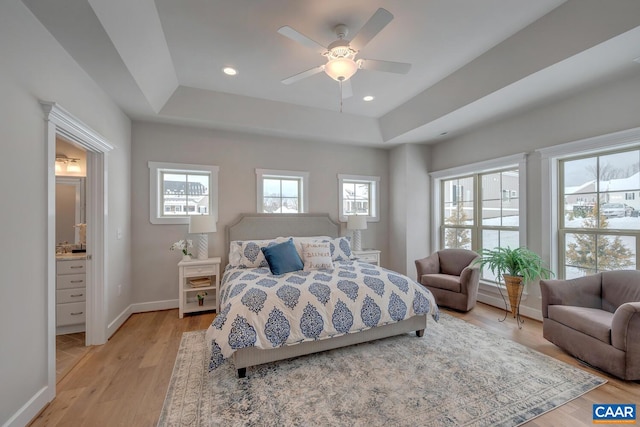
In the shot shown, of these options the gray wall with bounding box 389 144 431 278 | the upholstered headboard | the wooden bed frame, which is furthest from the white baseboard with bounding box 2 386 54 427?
the gray wall with bounding box 389 144 431 278

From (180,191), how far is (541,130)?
16.8ft

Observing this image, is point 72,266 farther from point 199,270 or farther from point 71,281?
point 199,270

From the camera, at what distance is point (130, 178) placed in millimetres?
3873

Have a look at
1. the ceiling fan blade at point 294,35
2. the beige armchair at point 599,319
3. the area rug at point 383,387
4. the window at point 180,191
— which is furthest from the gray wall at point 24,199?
the beige armchair at point 599,319

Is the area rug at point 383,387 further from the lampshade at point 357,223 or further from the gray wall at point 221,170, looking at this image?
the lampshade at point 357,223

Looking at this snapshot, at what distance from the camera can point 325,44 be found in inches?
106

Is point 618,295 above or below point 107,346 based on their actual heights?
above

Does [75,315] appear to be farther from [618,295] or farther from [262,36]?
[618,295]

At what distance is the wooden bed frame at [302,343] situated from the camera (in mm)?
2326

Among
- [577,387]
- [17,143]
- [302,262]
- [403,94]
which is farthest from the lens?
[403,94]

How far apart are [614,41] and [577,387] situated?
8.93 ft

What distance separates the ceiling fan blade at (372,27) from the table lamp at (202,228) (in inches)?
115

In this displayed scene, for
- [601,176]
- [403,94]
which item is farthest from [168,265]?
[601,176]

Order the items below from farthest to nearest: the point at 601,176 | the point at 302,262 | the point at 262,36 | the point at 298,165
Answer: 1. the point at 298,165
2. the point at 302,262
3. the point at 601,176
4. the point at 262,36
